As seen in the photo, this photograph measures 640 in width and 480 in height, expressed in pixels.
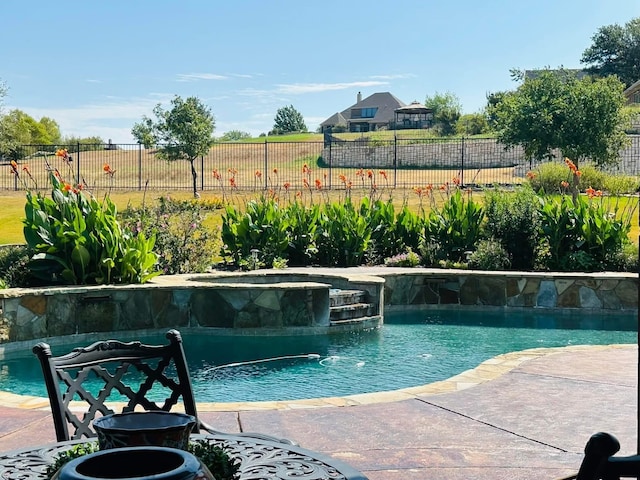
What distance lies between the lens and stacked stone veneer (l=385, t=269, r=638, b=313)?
12.6m

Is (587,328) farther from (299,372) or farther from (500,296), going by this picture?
(299,372)

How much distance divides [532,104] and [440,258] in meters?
20.2

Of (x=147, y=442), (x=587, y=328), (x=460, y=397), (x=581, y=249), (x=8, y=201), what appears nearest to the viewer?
(x=147, y=442)

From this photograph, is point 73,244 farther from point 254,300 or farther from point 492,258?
point 492,258

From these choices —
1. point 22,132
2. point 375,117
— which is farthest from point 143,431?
point 375,117

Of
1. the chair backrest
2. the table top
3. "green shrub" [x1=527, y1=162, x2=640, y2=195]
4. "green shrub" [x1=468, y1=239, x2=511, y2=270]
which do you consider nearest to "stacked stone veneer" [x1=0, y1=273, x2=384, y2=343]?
"green shrub" [x1=468, y1=239, x2=511, y2=270]

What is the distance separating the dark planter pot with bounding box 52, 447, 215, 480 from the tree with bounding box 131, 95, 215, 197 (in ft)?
103

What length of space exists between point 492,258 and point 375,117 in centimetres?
8873

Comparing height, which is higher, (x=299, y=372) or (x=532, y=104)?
(x=532, y=104)

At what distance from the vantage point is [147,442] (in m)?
2.14

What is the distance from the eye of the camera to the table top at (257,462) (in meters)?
2.34

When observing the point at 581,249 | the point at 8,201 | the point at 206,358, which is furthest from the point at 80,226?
the point at 8,201

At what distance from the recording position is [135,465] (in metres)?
1.78

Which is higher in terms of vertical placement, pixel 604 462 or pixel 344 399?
pixel 604 462
